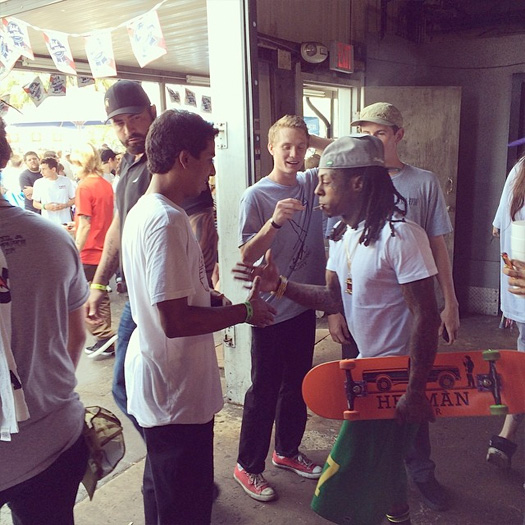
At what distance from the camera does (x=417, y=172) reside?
208cm

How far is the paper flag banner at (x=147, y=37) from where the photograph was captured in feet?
14.1

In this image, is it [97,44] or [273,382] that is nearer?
[273,382]

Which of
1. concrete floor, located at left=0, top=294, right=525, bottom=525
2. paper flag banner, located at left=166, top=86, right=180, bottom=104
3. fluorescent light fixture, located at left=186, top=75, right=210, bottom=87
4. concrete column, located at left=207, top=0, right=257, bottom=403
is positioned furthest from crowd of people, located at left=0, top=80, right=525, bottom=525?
fluorescent light fixture, located at left=186, top=75, right=210, bottom=87

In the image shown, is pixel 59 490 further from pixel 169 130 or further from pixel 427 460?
pixel 427 460

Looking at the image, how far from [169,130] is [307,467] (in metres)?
1.99

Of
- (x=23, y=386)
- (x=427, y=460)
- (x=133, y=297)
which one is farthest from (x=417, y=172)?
(x=23, y=386)

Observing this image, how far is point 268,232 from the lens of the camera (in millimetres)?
2482

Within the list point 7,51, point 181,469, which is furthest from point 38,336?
point 7,51

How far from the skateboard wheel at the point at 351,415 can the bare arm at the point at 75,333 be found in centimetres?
93

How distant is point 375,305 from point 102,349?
3.50 meters

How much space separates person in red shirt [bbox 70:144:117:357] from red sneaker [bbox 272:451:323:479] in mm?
2472

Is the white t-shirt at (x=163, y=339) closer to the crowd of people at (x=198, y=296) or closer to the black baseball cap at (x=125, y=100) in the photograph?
the crowd of people at (x=198, y=296)

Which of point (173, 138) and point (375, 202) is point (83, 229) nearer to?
point (173, 138)

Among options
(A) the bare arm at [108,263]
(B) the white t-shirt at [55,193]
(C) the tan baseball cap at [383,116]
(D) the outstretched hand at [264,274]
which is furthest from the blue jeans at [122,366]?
(B) the white t-shirt at [55,193]
